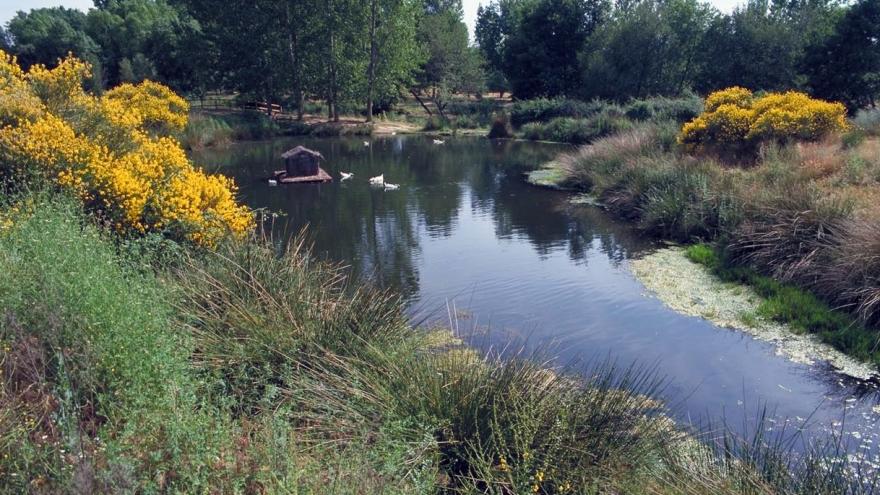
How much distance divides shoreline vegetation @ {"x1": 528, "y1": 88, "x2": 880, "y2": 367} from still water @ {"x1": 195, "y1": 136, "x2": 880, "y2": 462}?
0.79 metres

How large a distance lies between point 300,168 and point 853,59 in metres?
23.6

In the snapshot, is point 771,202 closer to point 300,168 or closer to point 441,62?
point 300,168

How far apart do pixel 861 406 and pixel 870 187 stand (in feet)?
18.0

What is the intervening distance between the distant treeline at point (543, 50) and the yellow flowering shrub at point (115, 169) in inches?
946

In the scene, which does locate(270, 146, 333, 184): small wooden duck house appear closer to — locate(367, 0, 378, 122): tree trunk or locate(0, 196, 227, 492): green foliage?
locate(0, 196, 227, 492): green foliage

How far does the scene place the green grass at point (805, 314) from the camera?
754 cm

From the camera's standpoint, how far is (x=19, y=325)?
3900 millimetres

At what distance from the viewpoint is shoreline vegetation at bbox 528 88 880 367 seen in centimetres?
826

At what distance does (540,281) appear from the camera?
10.5 meters

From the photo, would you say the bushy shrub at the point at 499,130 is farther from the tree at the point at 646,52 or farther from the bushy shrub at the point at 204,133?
the bushy shrub at the point at 204,133

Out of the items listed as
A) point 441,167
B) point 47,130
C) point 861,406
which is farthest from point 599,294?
point 441,167

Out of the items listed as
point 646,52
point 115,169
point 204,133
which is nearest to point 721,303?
point 115,169

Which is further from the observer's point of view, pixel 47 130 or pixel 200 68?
pixel 200 68

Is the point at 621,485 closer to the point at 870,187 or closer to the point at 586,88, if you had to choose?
the point at 870,187
